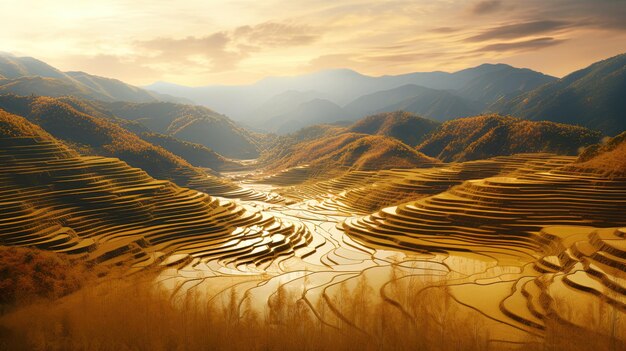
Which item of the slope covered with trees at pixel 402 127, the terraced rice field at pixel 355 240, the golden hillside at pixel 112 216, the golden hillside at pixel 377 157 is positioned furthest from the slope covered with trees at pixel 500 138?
the golden hillside at pixel 112 216

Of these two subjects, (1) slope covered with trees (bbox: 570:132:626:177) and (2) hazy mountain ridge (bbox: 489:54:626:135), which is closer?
(1) slope covered with trees (bbox: 570:132:626:177)

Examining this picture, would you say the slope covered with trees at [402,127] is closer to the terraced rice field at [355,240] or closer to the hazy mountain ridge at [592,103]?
the hazy mountain ridge at [592,103]

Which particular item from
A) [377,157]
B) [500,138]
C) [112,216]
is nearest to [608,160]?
[112,216]

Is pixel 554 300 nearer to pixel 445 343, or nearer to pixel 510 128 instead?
pixel 445 343

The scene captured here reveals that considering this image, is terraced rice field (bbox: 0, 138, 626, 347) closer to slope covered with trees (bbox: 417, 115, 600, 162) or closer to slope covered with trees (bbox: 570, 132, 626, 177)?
slope covered with trees (bbox: 570, 132, 626, 177)

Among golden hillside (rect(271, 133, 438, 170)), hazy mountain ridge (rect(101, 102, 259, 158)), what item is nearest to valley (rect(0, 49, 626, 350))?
golden hillside (rect(271, 133, 438, 170))

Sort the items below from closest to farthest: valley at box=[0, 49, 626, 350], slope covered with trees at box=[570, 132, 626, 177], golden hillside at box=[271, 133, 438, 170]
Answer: valley at box=[0, 49, 626, 350]
slope covered with trees at box=[570, 132, 626, 177]
golden hillside at box=[271, 133, 438, 170]

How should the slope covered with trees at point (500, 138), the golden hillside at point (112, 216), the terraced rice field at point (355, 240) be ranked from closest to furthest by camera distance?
the terraced rice field at point (355, 240) < the golden hillside at point (112, 216) < the slope covered with trees at point (500, 138)

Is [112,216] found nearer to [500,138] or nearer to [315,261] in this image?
[315,261]
